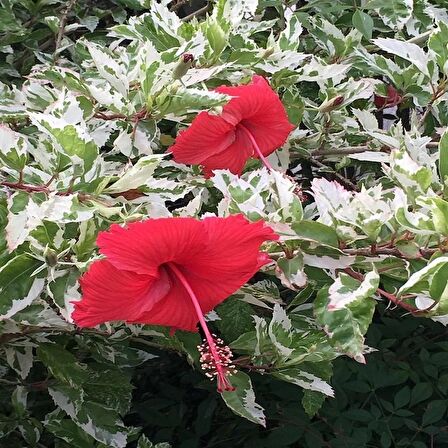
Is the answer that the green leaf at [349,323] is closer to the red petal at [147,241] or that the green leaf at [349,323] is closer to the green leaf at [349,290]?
the green leaf at [349,290]

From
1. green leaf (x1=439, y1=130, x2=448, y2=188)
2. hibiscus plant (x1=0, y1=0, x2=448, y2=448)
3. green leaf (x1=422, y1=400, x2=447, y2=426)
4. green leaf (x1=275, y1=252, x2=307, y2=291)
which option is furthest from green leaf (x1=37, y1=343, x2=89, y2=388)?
green leaf (x1=422, y1=400, x2=447, y2=426)

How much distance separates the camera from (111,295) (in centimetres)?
74

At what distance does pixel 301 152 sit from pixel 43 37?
2.48ft

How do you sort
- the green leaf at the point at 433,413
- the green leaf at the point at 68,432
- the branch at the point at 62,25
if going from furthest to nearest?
the green leaf at the point at 433,413, the branch at the point at 62,25, the green leaf at the point at 68,432

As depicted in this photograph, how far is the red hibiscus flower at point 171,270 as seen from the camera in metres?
0.72

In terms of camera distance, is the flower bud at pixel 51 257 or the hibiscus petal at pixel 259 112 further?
the hibiscus petal at pixel 259 112

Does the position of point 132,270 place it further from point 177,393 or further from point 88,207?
point 177,393

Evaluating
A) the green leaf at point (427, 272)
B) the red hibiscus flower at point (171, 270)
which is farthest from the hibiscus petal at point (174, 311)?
the green leaf at point (427, 272)

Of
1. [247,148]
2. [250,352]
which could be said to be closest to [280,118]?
[247,148]

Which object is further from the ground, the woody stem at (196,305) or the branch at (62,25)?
the woody stem at (196,305)

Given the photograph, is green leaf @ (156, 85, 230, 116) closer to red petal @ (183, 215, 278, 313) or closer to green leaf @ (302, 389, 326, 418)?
red petal @ (183, 215, 278, 313)

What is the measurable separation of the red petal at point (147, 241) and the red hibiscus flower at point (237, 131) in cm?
30

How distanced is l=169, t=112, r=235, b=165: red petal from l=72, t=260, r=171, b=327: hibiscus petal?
0.31m

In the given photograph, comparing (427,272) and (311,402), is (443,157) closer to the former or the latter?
(427,272)
